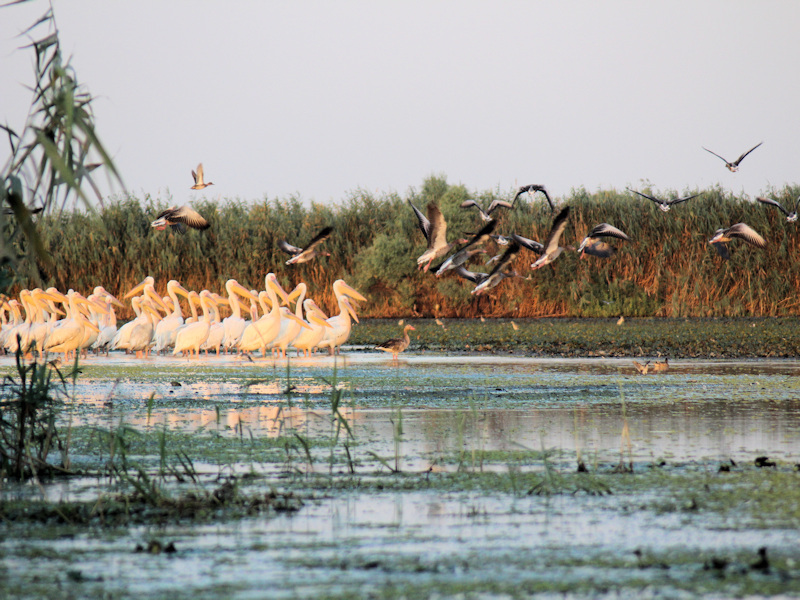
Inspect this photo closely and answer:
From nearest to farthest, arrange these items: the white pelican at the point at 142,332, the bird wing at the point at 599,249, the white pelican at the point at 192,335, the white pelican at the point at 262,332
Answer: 1. the white pelican at the point at 192,335
2. the white pelican at the point at 262,332
3. the white pelican at the point at 142,332
4. the bird wing at the point at 599,249

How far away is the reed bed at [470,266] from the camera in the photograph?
26094 mm

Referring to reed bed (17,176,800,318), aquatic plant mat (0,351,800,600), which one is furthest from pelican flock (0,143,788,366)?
aquatic plant mat (0,351,800,600)

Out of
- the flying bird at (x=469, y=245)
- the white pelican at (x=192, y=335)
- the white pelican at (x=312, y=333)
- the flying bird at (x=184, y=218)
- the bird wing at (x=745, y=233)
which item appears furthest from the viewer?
the bird wing at (x=745, y=233)

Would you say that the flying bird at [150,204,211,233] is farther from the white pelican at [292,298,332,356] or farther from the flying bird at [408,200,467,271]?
the flying bird at [408,200,467,271]

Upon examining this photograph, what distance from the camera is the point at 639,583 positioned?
3.72 metres

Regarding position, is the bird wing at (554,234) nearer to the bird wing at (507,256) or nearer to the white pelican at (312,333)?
the bird wing at (507,256)

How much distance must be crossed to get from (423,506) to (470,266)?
23.4m

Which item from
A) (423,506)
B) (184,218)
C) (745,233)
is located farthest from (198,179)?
(423,506)

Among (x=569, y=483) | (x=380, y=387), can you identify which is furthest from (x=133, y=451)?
(x=380, y=387)

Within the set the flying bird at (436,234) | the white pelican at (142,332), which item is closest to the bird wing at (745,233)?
the flying bird at (436,234)

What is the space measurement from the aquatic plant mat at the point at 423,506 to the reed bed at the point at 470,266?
1678 centimetres

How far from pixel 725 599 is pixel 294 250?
18.9 m

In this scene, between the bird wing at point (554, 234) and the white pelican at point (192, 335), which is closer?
the bird wing at point (554, 234)

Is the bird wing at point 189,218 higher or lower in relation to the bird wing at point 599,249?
higher
